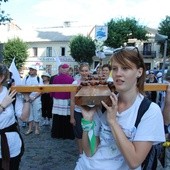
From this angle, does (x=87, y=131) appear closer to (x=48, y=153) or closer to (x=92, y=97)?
(x=92, y=97)

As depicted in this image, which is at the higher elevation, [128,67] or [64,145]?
[128,67]

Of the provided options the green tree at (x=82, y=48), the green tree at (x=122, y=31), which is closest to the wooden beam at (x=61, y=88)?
the green tree at (x=82, y=48)

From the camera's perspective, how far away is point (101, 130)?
2176mm

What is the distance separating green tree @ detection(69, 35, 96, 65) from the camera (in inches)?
2058

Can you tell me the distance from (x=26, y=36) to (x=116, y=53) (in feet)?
202

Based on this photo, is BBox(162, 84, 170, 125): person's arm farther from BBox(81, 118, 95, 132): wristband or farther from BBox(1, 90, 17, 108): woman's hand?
BBox(1, 90, 17, 108): woman's hand

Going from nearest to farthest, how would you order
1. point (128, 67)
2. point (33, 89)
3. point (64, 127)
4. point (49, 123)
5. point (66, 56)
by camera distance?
1. point (128, 67)
2. point (33, 89)
3. point (64, 127)
4. point (49, 123)
5. point (66, 56)

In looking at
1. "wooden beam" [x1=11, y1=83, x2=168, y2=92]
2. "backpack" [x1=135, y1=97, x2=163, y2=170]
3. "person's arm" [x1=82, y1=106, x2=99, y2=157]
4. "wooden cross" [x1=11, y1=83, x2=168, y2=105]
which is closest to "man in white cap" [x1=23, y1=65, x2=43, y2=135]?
"wooden beam" [x1=11, y1=83, x2=168, y2=92]

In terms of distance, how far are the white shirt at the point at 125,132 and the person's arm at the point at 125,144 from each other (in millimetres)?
53

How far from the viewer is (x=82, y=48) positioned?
5169 centimetres

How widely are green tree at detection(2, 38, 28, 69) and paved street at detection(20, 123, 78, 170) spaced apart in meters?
43.8

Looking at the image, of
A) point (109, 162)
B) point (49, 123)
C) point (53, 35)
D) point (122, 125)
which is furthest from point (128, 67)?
point (53, 35)

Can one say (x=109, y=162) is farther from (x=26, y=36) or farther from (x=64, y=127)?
(x=26, y=36)

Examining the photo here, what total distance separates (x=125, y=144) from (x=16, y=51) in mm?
50841
